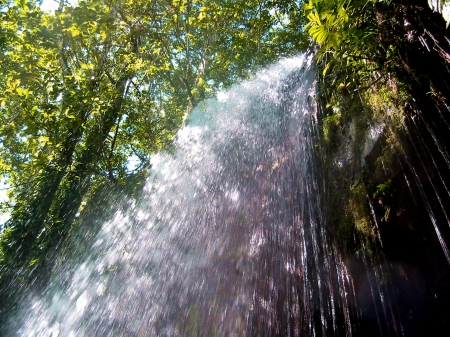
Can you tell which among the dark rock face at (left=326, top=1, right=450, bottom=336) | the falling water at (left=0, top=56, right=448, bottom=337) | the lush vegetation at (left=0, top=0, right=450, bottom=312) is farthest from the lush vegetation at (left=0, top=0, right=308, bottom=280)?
the dark rock face at (left=326, top=1, right=450, bottom=336)

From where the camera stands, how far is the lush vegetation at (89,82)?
22.1 feet

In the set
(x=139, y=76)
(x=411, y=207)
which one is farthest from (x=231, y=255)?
(x=139, y=76)

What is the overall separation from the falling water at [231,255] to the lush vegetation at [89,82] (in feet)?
5.13

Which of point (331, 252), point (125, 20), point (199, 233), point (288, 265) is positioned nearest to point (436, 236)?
point (331, 252)

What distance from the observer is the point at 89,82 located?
7449mm

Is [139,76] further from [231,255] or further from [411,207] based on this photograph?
[411,207]

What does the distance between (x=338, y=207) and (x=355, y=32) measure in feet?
6.34

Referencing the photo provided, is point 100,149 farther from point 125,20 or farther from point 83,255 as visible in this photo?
point 125,20

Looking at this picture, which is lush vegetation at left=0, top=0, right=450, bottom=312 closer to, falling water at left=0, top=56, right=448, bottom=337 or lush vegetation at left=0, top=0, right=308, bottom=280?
lush vegetation at left=0, top=0, right=308, bottom=280

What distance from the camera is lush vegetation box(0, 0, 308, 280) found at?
6.75m

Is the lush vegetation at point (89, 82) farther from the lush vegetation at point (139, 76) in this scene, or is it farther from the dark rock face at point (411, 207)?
the dark rock face at point (411, 207)

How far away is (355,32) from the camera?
3125 millimetres

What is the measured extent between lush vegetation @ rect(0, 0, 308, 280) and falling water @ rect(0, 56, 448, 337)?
156cm

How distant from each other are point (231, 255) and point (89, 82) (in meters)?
5.78
